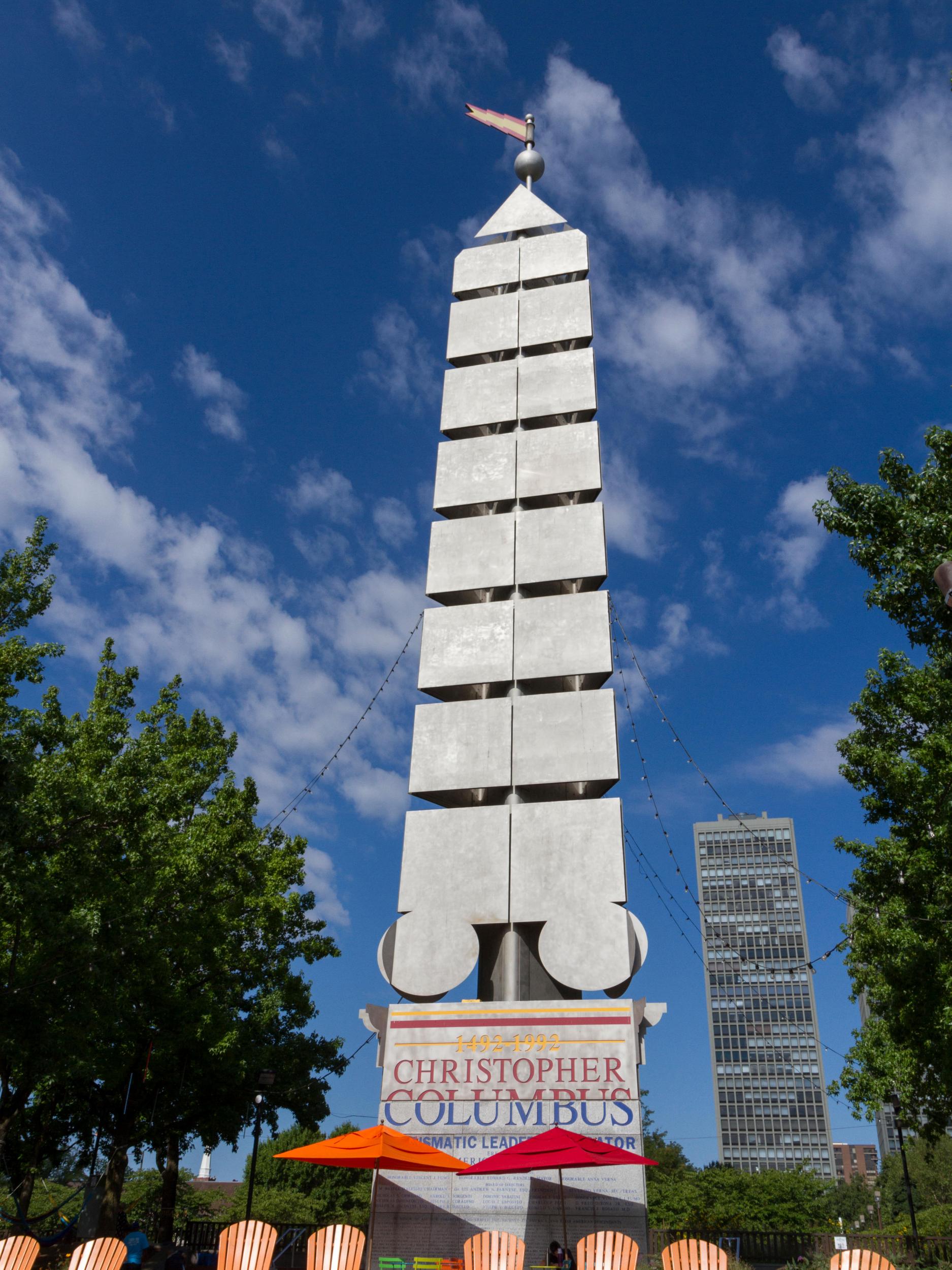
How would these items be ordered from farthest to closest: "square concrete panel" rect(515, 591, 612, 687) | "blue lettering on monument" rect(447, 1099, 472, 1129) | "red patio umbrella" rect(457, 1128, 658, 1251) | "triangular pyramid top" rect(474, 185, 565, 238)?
"triangular pyramid top" rect(474, 185, 565, 238)
"square concrete panel" rect(515, 591, 612, 687)
"blue lettering on monument" rect(447, 1099, 472, 1129)
"red patio umbrella" rect(457, 1128, 658, 1251)

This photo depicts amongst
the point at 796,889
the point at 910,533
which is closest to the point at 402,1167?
the point at 910,533

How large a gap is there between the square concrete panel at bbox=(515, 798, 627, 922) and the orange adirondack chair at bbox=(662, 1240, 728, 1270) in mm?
9080

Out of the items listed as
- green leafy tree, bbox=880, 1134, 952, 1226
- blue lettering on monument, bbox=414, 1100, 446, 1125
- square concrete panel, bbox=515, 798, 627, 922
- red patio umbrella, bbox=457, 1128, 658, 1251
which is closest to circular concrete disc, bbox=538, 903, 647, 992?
square concrete panel, bbox=515, 798, 627, 922

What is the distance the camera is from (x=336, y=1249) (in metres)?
9.50

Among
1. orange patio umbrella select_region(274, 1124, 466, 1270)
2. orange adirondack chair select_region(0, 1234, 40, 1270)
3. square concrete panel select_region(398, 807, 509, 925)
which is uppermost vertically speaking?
square concrete panel select_region(398, 807, 509, 925)

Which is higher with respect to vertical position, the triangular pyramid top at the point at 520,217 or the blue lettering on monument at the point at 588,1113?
the triangular pyramid top at the point at 520,217

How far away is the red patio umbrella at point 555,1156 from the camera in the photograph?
12844mm

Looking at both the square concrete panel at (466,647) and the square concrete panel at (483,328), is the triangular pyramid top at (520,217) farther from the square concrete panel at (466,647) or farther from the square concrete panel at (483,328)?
the square concrete panel at (466,647)

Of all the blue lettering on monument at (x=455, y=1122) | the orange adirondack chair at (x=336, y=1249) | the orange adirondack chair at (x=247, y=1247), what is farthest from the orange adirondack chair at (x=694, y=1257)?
the blue lettering on monument at (x=455, y=1122)

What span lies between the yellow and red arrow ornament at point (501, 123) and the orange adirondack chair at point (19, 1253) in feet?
111

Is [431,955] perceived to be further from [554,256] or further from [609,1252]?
[554,256]

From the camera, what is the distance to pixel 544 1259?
14844 mm

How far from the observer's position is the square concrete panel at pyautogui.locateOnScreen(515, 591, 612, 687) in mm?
21062

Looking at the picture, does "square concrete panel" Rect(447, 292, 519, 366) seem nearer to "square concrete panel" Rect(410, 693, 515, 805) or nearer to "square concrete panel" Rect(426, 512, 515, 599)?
"square concrete panel" Rect(426, 512, 515, 599)
